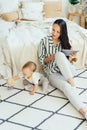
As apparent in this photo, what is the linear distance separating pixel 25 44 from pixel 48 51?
12.4 inches

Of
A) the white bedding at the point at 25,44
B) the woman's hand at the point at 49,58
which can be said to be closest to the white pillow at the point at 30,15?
the white bedding at the point at 25,44

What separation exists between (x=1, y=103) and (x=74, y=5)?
9.29 ft

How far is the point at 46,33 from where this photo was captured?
3.53 m

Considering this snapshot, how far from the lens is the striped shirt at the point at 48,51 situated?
9.79 ft

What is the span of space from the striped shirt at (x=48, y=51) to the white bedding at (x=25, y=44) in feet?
0.55

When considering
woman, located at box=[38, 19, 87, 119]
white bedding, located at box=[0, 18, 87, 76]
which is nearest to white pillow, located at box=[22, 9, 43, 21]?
white bedding, located at box=[0, 18, 87, 76]

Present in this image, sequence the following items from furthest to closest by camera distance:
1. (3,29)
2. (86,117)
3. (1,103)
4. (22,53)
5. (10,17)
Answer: (10,17), (3,29), (22,53), (1,103), (86,117)

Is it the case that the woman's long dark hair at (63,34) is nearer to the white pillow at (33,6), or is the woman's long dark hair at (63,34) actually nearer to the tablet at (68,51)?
the tablet at (68,51)

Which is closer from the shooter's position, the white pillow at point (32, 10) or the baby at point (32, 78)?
the baby at point (32, 78)

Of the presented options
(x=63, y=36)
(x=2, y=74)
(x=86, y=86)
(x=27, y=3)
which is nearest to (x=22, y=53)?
(x=2, y=74)

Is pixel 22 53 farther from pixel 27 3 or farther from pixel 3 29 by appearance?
pixel 27 3

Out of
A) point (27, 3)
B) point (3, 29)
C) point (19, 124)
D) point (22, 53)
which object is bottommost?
point (19, 124)

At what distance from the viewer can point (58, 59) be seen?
2.82 meters

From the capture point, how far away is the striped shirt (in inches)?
117
